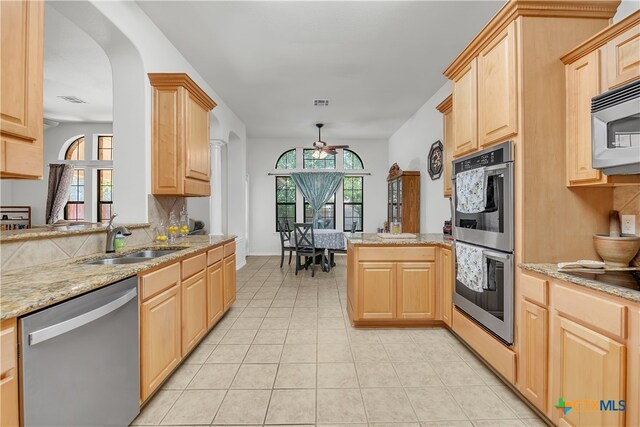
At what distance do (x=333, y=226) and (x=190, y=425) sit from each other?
258 inches

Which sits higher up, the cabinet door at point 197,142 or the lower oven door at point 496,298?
the cabinet door at point 197,142

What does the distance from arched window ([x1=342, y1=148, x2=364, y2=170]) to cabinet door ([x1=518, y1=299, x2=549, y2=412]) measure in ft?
21.6

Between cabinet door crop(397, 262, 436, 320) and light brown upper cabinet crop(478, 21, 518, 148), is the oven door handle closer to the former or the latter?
light brown upper cabinet crop(478, 21, 518, 148)

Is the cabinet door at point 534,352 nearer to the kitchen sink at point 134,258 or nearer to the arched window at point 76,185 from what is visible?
the kitchen sink at point 134,258

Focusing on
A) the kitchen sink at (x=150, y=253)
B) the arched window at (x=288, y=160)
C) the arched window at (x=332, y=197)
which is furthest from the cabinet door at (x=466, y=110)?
the arched window at (x=288, y=160)

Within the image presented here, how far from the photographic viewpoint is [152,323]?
72.6 inches

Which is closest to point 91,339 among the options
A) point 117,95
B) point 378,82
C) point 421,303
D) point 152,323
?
point 152,323

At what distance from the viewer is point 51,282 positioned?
1339 millimetres

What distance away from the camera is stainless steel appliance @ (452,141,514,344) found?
194 centimetres

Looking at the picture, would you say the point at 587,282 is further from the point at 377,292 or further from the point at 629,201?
the point at 377,292

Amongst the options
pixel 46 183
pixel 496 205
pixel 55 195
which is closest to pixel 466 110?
pixel 496 205

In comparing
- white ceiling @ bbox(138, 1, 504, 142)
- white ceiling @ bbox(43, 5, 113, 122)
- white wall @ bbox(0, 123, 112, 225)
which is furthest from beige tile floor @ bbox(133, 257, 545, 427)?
white wall @ bbox(0, 123, 112, 225)

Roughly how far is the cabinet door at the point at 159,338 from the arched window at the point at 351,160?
6.50 m

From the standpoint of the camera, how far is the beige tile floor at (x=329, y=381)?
1.78 meters
